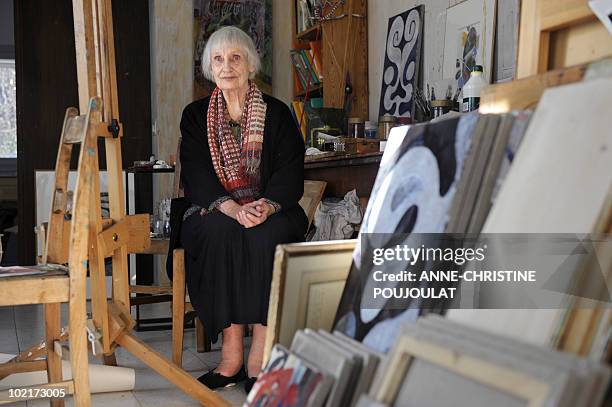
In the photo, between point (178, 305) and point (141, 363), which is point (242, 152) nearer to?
point (178, 305)

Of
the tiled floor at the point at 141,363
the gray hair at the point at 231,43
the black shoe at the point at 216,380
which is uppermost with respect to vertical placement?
the gray hair at the point at 231,43

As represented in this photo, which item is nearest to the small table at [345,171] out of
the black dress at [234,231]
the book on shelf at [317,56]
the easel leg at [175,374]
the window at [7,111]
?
the black dress at [234,231]

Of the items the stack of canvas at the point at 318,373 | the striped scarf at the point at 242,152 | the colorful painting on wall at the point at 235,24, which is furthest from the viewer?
the colorful painting on wall at the point at 235,24

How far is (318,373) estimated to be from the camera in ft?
3.69

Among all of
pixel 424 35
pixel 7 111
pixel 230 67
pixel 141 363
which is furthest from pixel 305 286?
pixel 7 111

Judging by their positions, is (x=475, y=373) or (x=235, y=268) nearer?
(x=475, y=373)

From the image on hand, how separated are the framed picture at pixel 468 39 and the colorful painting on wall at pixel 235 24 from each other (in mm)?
2209

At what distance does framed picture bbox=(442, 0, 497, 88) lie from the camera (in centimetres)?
312

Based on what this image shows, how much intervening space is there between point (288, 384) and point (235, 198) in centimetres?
178

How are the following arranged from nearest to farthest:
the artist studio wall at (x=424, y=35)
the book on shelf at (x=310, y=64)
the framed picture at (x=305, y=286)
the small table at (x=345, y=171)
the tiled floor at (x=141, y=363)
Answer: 1. the framed picture at (x=305, y=286)
2. the tiled floor at (x=141, y=363)
3. the small table at (x=345, y=171)
4. the artist studio wall at (x=424, y=35)
5. the book on shelf at (x=310, y=64)

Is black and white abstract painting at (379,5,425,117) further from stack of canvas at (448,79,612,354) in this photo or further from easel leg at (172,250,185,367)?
stack of canvas at (448,79,612,354)

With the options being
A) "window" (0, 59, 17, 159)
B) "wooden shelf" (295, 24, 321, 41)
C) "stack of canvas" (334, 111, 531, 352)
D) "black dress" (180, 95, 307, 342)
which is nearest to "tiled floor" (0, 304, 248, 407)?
"black dress" (180, 95, 307, 342)

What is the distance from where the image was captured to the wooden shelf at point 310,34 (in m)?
4.53

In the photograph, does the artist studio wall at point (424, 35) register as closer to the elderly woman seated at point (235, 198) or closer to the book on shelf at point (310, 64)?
the book on shelf at point (310, 64)
